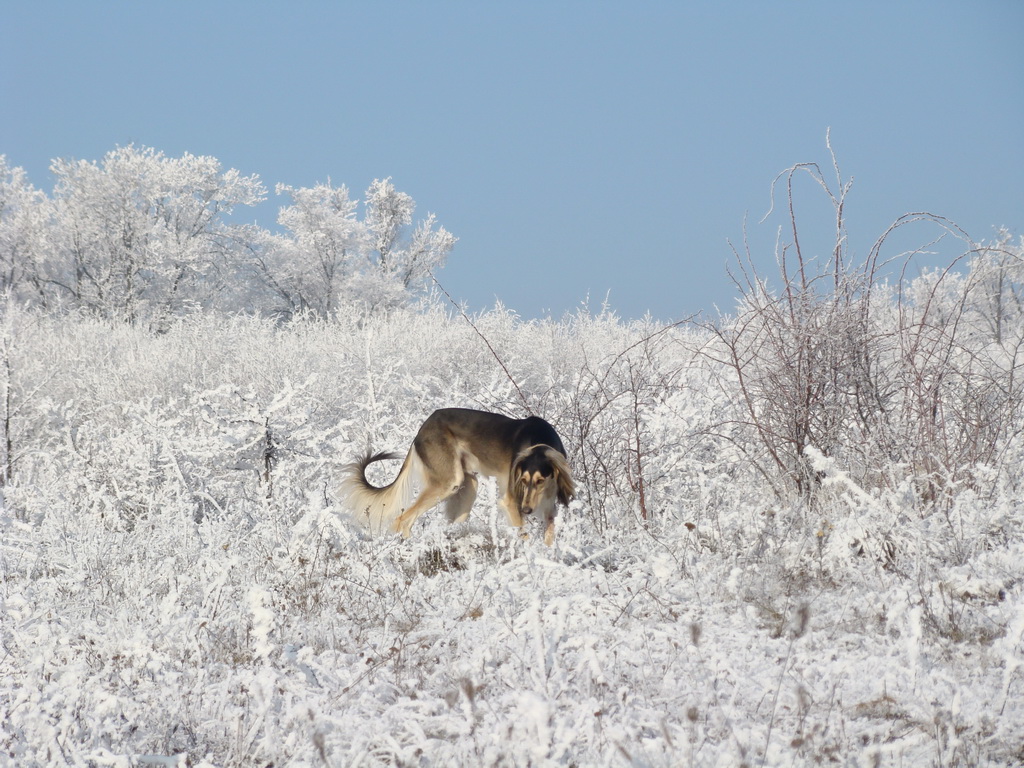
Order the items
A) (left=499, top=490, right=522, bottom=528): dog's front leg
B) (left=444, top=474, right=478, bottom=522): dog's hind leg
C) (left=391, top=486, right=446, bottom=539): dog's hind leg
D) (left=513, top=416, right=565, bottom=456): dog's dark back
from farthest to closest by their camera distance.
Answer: (left=444, top=474, right=478, bottom=522): dog's hind leg → (left=391, top=486, right=446, bottom=539): dog's hind leg → (left=513, top=416, right=565, bottom=456): dog's dark back → (left=499, top=490, right=522, bottom=528): dog's front leg

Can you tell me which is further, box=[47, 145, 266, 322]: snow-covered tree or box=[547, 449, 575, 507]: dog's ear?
box=[47, 145, 266, 322]: snow-covered tree

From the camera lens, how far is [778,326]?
19.3 feet

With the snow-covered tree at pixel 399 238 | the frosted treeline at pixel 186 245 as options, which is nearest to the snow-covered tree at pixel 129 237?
the frosted treeline at pixel 186 245

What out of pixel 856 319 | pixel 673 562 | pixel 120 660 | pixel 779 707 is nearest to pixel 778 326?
pixel 856 319

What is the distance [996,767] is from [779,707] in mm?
655

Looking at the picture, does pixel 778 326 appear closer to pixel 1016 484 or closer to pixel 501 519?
pixel 1016 484

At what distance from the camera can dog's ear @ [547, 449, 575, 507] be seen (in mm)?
5102

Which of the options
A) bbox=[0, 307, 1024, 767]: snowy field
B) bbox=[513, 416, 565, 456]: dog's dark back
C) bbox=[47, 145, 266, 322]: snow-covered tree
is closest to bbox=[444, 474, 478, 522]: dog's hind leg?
bbox=[0, 307, 1024, 767]: snowy field

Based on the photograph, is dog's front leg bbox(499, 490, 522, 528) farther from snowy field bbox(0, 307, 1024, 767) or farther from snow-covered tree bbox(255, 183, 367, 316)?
snow-covered tree bbox(255, 183, 367, 316)

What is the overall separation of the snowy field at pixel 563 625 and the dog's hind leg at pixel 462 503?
0.11 meters

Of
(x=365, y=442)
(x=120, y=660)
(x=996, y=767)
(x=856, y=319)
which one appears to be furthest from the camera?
(x=365, y=442)

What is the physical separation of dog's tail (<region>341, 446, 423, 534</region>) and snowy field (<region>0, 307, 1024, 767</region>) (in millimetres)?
163

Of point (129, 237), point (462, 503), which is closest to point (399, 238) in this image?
point (129, 237)

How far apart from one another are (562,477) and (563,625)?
2053mm
